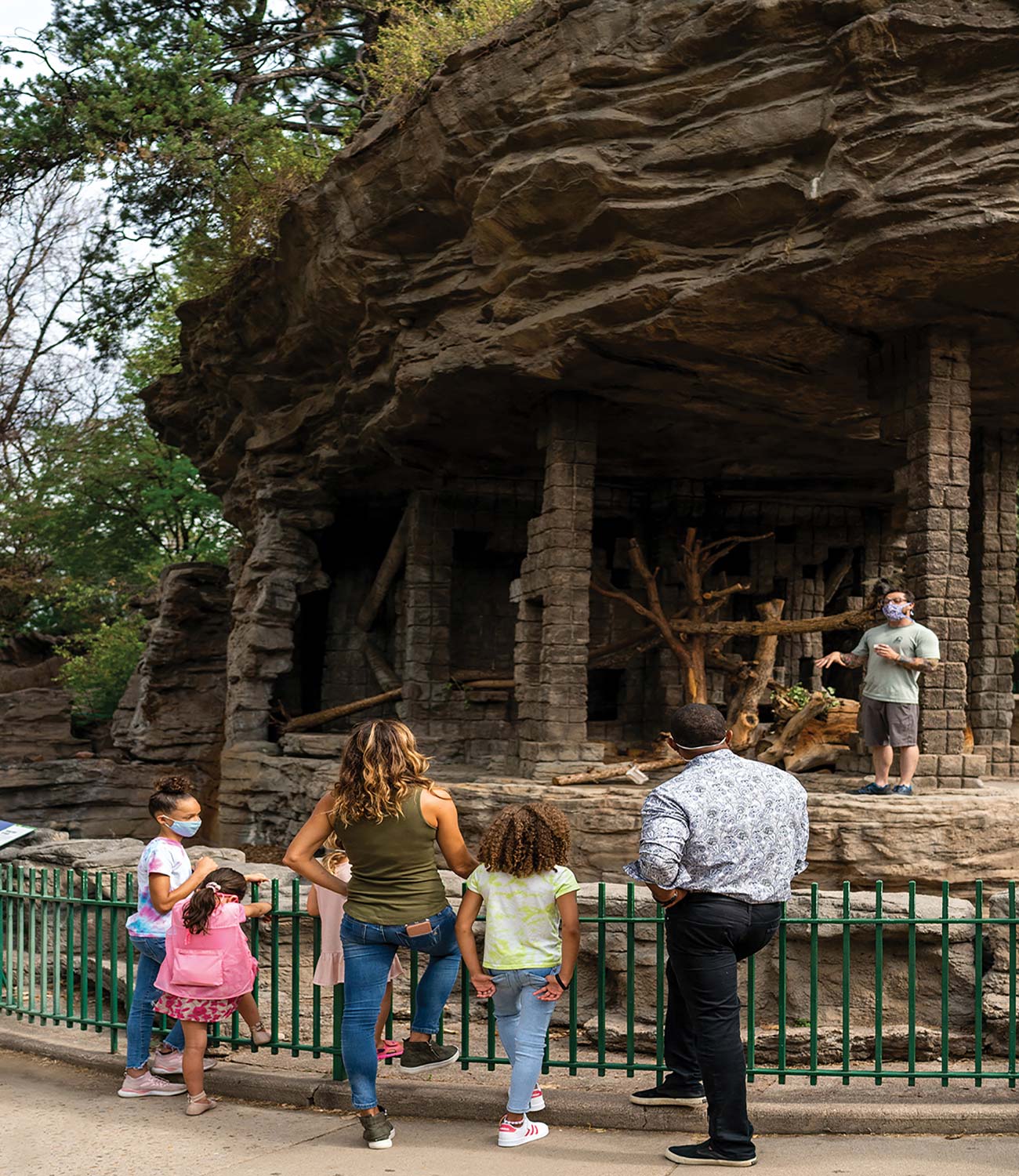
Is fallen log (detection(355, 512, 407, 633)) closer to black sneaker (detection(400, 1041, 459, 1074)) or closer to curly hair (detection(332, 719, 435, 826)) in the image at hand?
black sneaker (detection(400, 1041, 459, 1074))

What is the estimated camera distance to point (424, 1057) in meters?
5.39

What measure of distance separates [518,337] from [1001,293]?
4.25 metres

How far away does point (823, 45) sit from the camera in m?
9.47

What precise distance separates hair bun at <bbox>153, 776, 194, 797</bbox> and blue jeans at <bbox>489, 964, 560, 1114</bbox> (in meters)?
1.76

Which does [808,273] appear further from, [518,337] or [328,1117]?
[328,1117]

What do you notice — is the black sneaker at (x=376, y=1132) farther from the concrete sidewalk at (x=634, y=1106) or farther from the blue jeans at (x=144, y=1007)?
the blue jeans at (x=144, y=1007)

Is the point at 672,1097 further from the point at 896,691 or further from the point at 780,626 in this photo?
the point at 780,626

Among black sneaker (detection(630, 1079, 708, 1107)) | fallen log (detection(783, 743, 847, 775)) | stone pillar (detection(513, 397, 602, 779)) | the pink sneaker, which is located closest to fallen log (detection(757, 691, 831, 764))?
fallen log (detection(783, 743, 847, 775))

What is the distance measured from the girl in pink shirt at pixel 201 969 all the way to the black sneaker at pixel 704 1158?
205cm

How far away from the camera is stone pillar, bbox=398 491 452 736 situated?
1630 centimetres

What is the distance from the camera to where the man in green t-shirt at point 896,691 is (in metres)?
10.3

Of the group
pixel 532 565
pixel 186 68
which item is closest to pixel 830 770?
pixel 532 565

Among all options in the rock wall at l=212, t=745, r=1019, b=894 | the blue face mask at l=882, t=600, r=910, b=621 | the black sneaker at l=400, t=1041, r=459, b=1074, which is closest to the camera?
the black sneaker at l=400, t=1041, r=459, b=1074

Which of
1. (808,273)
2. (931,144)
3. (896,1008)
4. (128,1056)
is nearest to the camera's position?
(128,1056)
